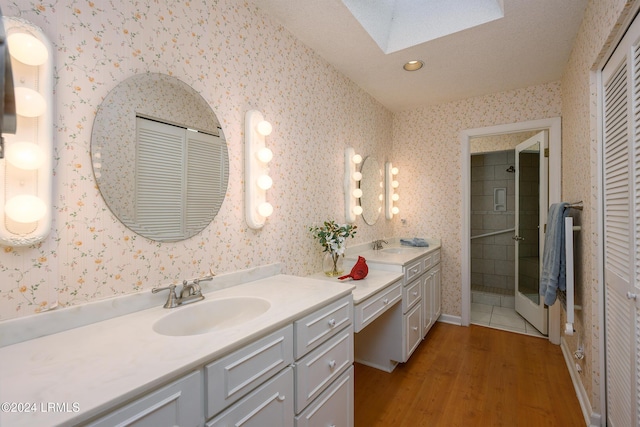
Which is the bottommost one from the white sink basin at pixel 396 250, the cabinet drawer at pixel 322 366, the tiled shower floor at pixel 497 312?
the tiled shower floor at pixel 497 312

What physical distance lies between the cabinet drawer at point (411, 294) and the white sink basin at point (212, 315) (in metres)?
1.34

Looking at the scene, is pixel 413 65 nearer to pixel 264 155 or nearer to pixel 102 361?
pixel 264 155

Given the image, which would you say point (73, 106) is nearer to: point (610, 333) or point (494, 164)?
point (610, 333)

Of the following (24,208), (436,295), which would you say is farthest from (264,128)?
(436,295)

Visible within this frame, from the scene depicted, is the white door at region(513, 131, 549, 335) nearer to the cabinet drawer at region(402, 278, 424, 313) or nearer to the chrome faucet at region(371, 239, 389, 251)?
the cabinet drawer at region(402, 278, 424, 313)

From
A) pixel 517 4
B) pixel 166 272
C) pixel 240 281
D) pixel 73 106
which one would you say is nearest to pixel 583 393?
pixel 240 281

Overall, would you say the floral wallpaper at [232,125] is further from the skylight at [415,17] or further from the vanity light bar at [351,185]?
the skylight at [415,17]

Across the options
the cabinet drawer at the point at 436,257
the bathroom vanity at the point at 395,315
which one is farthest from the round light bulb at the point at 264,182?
the cabinet drawer at the point at 436,257

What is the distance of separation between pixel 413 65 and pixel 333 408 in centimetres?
249

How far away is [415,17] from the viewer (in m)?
2.12

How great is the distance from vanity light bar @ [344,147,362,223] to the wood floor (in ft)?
4.21

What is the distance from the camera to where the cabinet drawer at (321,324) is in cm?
117

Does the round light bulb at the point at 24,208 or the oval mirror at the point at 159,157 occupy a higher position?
the oval mirror at the point at 159,157

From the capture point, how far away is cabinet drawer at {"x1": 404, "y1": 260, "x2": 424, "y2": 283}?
2.30m
